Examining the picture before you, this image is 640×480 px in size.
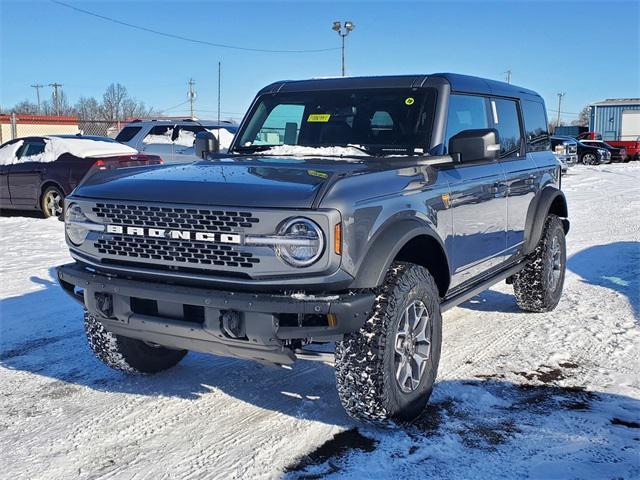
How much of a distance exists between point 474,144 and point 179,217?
74.7 inches

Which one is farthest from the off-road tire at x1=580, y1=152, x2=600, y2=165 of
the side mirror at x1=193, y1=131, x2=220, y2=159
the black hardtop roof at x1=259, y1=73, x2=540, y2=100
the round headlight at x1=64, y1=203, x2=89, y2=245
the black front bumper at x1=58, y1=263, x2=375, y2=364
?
the round headlight at x1=64, y1=203, x2=89, y2=245

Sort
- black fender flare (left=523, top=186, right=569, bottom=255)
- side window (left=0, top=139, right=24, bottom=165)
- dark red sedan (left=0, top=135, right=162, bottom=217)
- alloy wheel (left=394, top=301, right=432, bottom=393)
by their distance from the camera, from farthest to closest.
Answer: side window (left=0, top=139, right=24, bottom=165)
dark red sedan (left=0, top=135, right=162, bottom=217)
black fender flare (left=523, top=186, right=569, bottom=255)
alloy wheel (left=394, top=301, right=432, bottom=393)

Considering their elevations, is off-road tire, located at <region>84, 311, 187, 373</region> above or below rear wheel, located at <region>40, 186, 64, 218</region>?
below

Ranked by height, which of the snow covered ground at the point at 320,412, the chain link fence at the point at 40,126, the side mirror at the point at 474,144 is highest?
the chain link fence at the point at 40,126

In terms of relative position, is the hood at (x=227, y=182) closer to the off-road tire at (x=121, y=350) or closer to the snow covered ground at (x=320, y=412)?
the off-road tire at (x=121, y=350)

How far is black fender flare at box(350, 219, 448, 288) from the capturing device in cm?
323

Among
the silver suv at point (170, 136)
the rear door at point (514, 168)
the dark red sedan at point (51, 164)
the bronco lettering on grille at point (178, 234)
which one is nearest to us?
the bronco lettering on grille at point (178, 234)

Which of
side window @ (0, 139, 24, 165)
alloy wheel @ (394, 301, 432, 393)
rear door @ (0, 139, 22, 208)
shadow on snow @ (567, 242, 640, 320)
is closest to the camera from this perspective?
alloy wheel @ (394, 301, 432, 393)

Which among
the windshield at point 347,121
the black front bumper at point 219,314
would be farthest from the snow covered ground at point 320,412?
the windshield at point 347,121

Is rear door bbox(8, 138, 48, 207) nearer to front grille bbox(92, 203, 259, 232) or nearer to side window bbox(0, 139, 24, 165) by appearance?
side window bbox(0, 139, 24, 165)

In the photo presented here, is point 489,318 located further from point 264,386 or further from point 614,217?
point 614,217

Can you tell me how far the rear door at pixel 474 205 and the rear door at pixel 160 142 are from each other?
10.1 m

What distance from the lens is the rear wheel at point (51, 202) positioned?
12.0 metres

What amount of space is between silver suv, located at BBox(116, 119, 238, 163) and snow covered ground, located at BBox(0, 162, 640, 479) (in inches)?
324
